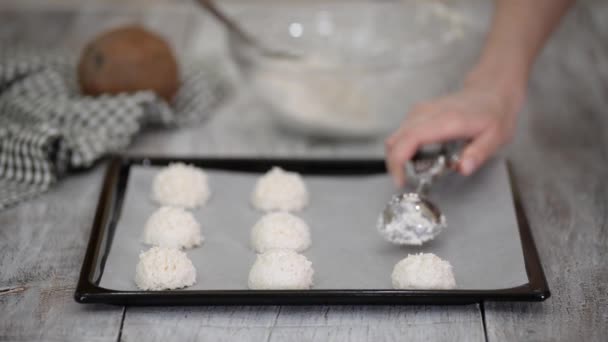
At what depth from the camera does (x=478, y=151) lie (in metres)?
1.36

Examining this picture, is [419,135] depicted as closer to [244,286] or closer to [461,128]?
[461,128]

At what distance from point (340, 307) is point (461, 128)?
40cm

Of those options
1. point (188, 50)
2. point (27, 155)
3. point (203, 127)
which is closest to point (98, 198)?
point (27, 155)

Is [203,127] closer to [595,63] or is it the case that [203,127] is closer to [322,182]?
[322,182]

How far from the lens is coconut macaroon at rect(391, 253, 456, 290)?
1127 millimetres

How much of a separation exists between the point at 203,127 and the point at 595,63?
1.01 m

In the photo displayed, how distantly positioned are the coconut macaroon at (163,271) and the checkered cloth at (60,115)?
0.41 m

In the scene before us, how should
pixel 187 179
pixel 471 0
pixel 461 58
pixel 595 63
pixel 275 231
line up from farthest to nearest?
pixel 471 0 < pixel 595 63 < pixel 461 58 < pixel 187 179 < pixel 275 231

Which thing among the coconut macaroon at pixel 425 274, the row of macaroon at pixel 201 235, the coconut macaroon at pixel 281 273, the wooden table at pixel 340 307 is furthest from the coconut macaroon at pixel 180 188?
the coconut macaroon at pixel 425 274

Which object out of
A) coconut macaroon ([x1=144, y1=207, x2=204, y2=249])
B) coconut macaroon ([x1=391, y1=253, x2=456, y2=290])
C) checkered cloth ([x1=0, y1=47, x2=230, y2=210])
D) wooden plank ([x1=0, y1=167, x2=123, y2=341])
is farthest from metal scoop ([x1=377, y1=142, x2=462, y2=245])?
checkered cloth ([x1=0, y1=47, x2=230, y2=210])

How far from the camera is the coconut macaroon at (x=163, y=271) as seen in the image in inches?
44.9

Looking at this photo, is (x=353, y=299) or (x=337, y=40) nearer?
(x=353, y=299)

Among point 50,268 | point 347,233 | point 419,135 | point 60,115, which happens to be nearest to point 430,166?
point 419,135

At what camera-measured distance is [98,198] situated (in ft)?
4.81
